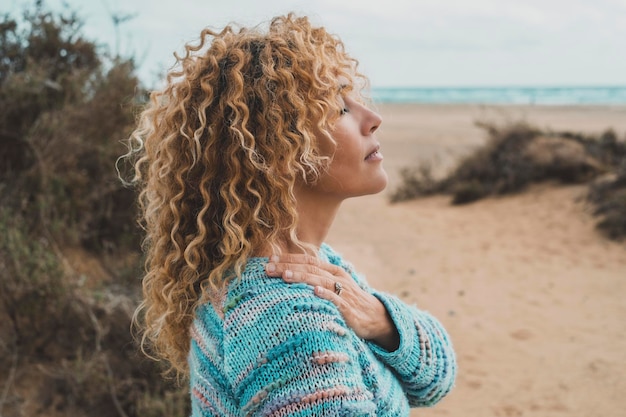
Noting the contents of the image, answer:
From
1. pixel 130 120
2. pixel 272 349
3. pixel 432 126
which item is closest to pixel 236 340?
pixel 272 349

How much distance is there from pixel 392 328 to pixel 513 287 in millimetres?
5158

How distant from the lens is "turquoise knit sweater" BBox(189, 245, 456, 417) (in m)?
1.35

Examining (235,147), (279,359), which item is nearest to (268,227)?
(235,147)

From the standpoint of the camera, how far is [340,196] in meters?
1.71

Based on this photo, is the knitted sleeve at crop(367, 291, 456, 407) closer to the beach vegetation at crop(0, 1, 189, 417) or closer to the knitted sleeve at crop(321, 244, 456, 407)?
the knitted sleeve at crop(321, 244, 456, 407)

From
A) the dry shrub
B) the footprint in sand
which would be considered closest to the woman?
the footprint in sand

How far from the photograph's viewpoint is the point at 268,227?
1585 mm

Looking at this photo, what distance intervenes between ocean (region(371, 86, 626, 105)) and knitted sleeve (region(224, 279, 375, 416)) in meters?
46.7

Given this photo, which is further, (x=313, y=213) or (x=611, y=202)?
(x=611, y=202)

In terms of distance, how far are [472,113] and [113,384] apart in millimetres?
35583

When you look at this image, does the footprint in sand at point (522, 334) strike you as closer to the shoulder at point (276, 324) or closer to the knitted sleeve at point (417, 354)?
the knitted sleeve at point (417, 354)

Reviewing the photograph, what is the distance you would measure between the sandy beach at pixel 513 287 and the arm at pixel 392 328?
243 cm

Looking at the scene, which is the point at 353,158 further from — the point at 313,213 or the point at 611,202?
the point at 611,202

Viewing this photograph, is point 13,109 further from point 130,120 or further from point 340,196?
point 340,196
